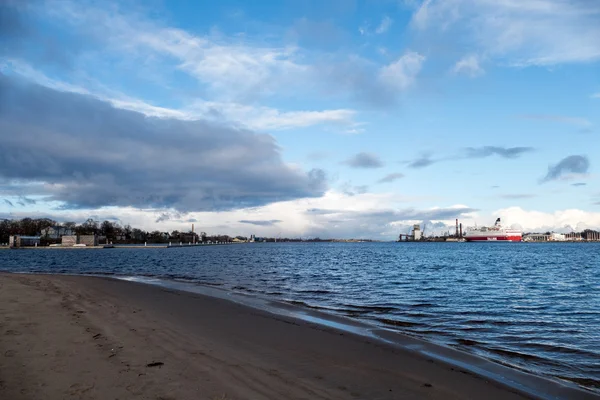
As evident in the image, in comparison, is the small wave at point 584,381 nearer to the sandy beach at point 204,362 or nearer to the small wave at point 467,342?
the sandy beach at point 204,362

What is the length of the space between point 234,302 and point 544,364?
13889mm

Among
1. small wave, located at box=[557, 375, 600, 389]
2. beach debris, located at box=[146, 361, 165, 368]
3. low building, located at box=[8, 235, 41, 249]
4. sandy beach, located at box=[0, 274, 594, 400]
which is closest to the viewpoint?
sandy beach, located at box=[0, 274, 594, 400]

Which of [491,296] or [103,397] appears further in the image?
[491,296]

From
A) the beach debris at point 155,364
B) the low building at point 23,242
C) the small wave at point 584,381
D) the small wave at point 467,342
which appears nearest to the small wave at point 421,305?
the small wave at point 467,342

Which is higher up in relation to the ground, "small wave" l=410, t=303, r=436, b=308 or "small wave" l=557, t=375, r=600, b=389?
"small wave" l=557, t=375, r=600, b=389

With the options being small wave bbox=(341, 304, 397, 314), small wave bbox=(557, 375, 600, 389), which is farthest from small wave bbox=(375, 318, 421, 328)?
small wave bbox=(557, 375, 600, 389)

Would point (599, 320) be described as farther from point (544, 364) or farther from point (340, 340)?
point (340, 340)

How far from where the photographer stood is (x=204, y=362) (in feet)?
29.9

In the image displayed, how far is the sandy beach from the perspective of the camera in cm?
732

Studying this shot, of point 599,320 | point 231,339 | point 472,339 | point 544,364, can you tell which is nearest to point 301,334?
point 231,339

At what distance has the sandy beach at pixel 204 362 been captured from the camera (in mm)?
7316

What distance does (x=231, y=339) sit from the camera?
12008 millimetres

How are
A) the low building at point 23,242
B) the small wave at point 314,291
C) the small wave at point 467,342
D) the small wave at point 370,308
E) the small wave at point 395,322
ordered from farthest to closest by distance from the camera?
1. the low building at point 23,242
2. the small wave at point 314,291
3. the small wave at point 370,308
4. the small wave at point 395,322
5. the small wave at point 467,342

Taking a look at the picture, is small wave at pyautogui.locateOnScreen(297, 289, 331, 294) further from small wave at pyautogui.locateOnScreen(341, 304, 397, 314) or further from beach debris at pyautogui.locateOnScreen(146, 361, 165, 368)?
beach debris at pyautogui.locateOnScreen(146, 361, 165, 368)
